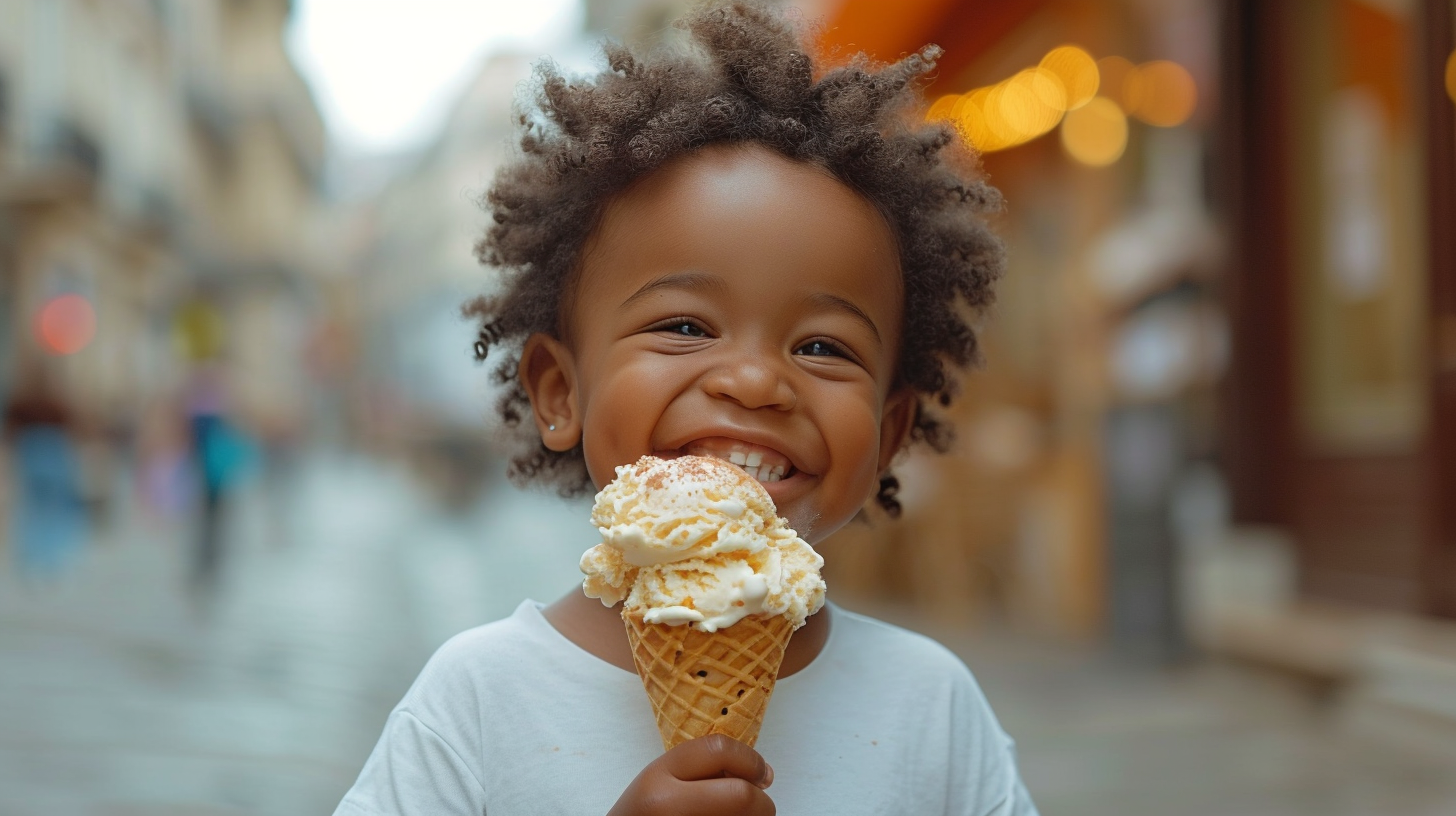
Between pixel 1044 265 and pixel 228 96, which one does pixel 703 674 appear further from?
pixel 228 96

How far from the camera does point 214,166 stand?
32.2 meters

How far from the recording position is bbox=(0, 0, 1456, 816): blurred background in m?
5.11

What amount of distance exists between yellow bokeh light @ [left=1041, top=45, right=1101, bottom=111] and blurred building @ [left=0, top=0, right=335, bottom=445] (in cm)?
691

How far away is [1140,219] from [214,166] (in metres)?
28.5

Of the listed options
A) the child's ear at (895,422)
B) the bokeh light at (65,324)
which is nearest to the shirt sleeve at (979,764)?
the child's ear at (895,422)

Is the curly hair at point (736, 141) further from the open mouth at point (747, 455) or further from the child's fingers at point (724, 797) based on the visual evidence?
the child's fingers at point (724, 797)

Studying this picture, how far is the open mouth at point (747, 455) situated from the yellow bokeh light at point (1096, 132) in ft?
28.8

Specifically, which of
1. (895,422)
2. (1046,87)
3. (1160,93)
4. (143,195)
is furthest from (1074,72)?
(143,195)

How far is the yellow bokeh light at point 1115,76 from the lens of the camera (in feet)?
30.6

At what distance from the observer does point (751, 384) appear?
142cm

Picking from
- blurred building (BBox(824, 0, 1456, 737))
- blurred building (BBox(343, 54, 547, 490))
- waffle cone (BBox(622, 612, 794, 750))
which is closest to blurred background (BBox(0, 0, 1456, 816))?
blurred building (BBox(824, 0, 1456, 737))

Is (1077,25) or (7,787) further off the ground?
(1077,25)

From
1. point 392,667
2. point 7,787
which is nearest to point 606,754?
point 7,787

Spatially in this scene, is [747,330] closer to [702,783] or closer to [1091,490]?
[702,783]
